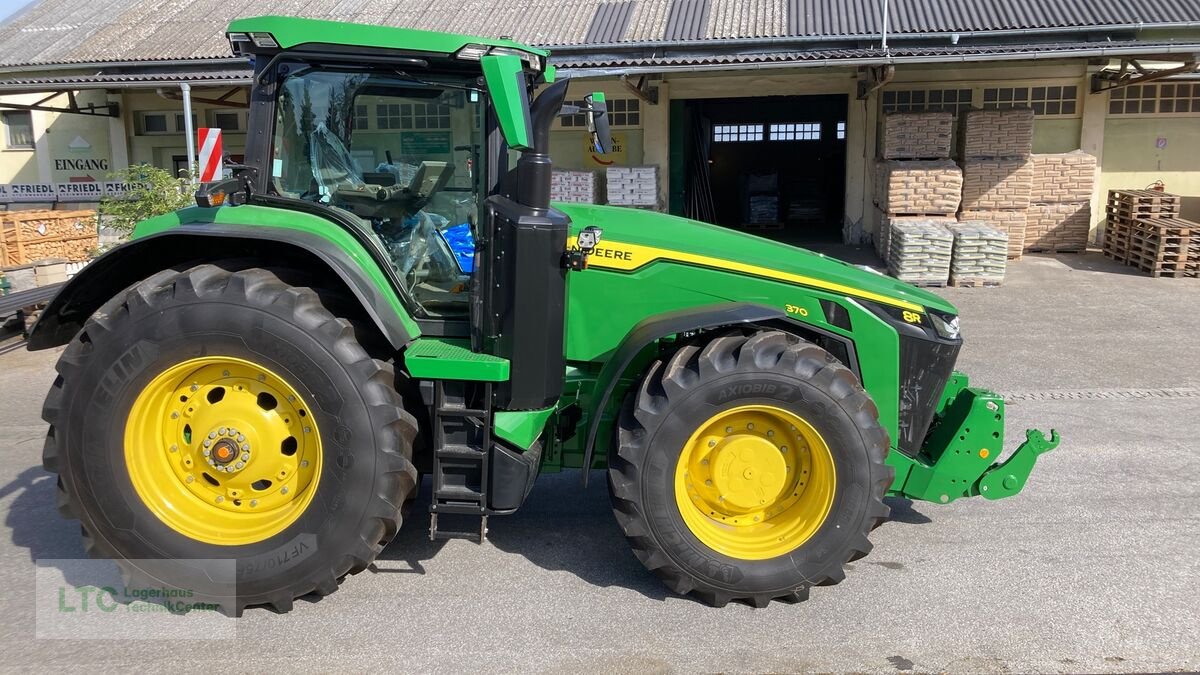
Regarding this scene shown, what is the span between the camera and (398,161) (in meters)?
4.23

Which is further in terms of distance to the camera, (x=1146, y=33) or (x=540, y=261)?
(x=1146, y=33)

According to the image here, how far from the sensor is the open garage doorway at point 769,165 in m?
18.9

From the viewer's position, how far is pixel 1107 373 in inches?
→ 325

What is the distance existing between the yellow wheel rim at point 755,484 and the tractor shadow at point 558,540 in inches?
16.3

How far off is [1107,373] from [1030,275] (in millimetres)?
5786

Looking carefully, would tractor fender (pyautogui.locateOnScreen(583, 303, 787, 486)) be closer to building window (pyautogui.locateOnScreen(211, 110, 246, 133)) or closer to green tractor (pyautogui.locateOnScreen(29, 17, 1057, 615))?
green tractor (pyautogui.locateOnScreen(29, 17, 1057, 615))

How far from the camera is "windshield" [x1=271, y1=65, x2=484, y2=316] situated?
409cm

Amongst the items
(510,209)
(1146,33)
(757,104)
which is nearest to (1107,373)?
(510,209)

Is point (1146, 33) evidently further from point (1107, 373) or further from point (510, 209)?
point (510, 209)

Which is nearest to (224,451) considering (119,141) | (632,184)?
(632,184)

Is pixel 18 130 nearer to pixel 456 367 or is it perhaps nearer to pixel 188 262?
pixel 188 262

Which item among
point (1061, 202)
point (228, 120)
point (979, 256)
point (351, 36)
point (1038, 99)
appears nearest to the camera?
point (351, 36)

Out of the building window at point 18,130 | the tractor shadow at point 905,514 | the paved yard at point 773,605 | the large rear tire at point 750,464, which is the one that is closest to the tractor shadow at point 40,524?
the paved yard at point 773,605

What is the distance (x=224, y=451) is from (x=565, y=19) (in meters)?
14.5
